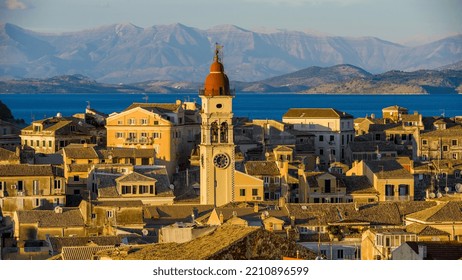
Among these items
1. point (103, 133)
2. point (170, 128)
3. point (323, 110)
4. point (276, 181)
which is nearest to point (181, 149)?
point (170, 128)

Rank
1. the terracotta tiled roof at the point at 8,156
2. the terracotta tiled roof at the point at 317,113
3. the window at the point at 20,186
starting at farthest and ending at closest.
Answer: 1. the terracotta tiled roof at the point at 317,113
2. the terracotta tiled roof at the point at 8,156
3. the window at the point at 20,186

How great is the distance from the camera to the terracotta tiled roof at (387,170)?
128 feet

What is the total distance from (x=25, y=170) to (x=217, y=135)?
15.6 feet

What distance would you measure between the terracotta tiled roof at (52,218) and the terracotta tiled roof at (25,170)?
525 centimetres

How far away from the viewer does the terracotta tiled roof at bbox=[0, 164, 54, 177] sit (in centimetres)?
3694

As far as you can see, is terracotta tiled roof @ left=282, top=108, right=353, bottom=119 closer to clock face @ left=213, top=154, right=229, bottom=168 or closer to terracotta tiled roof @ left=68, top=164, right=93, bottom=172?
terracotta tiled roof @ left=68, top=164, right=93, bottom=172

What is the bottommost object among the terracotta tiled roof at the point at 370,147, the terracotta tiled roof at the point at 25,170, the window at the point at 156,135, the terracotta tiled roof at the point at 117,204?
the terracotta tiled roof at the point at 117,204

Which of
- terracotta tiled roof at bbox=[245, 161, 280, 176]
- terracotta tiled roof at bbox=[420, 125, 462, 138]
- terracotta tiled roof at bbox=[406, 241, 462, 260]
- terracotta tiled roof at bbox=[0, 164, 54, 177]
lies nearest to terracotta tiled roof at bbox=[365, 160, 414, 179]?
terracotta tiled roof at bbox=[245, 161, 280, 176]

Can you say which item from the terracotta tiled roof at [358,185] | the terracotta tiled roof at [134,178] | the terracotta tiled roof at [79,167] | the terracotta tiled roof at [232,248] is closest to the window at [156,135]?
the terracotta tiled roof at [79,167]

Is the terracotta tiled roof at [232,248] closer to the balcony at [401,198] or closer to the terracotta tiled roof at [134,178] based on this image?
the terracotta tiled roof at [134,178]

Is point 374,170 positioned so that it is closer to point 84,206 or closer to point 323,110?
point 84,206

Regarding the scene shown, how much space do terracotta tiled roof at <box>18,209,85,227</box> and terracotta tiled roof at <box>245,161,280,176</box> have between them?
386 inches

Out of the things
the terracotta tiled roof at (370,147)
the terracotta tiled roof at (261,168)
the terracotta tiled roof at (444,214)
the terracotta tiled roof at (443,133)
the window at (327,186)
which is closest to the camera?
the terracotta tiled roof at (444,214)

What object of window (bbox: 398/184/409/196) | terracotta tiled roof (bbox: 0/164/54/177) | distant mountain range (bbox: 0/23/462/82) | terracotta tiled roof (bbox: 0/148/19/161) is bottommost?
window (bbox: 398/184/409/196)
